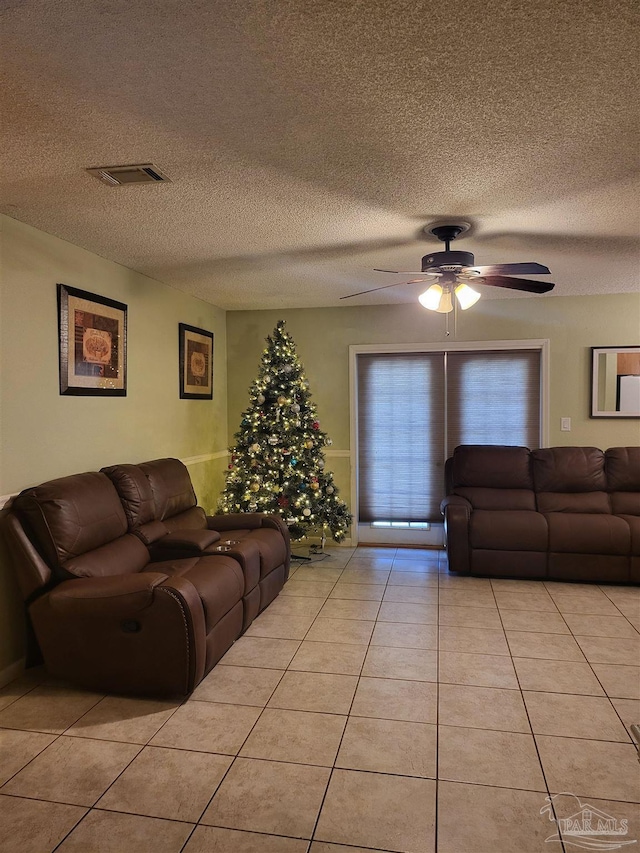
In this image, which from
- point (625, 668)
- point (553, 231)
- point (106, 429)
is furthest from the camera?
point (106, 429)

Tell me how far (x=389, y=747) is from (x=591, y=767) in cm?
85

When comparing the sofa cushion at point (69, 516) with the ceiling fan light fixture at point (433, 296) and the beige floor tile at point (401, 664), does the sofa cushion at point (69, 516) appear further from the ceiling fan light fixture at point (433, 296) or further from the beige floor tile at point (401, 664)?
the ceiling fan light fixture at point (433, 296)

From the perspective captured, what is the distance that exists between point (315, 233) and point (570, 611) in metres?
3.26

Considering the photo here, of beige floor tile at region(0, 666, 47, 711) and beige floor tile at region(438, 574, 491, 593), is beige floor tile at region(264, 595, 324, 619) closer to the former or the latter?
beige floor tile at region(438, 574, 491, 593)

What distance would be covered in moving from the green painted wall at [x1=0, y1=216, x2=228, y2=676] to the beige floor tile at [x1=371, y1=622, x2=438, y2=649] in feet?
7.26

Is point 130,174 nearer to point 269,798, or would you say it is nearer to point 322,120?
point 322,120

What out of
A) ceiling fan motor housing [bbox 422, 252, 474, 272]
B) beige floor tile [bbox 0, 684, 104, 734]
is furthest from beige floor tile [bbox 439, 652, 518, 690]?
ceiling fan motor housing [bbox 422, 252, 474, 272]

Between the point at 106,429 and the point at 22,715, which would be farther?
the point at 106,429

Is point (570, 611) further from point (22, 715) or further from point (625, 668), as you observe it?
point (22, 715)

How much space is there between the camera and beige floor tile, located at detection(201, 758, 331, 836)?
6.94ft

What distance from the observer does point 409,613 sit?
4.22 meters

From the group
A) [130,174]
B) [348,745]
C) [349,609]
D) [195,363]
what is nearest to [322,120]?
[130,174]

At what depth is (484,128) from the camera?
7.30ft

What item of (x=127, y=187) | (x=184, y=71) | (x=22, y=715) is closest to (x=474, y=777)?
(x=22, y=715)
